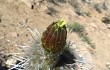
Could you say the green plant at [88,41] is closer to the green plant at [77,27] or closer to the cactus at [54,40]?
the green plant at [77,27]

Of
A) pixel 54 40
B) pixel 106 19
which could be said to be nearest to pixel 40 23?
pixel 106 19

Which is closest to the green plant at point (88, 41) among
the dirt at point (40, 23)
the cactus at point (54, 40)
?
the dirt at point (40, 23)

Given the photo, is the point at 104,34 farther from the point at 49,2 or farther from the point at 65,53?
the point at 65,53

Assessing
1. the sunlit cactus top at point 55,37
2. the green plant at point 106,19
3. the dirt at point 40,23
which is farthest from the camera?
the green plant at point 106,19

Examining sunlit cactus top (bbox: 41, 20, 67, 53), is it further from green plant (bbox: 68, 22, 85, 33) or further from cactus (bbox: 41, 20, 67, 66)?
green plant (bbox: 68, 22, 85, 33)

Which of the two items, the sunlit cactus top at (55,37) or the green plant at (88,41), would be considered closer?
the sunlit cactus top at (55,37)

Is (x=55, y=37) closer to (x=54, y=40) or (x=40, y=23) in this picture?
(x=54, y=40)

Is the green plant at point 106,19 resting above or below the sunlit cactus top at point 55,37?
below
